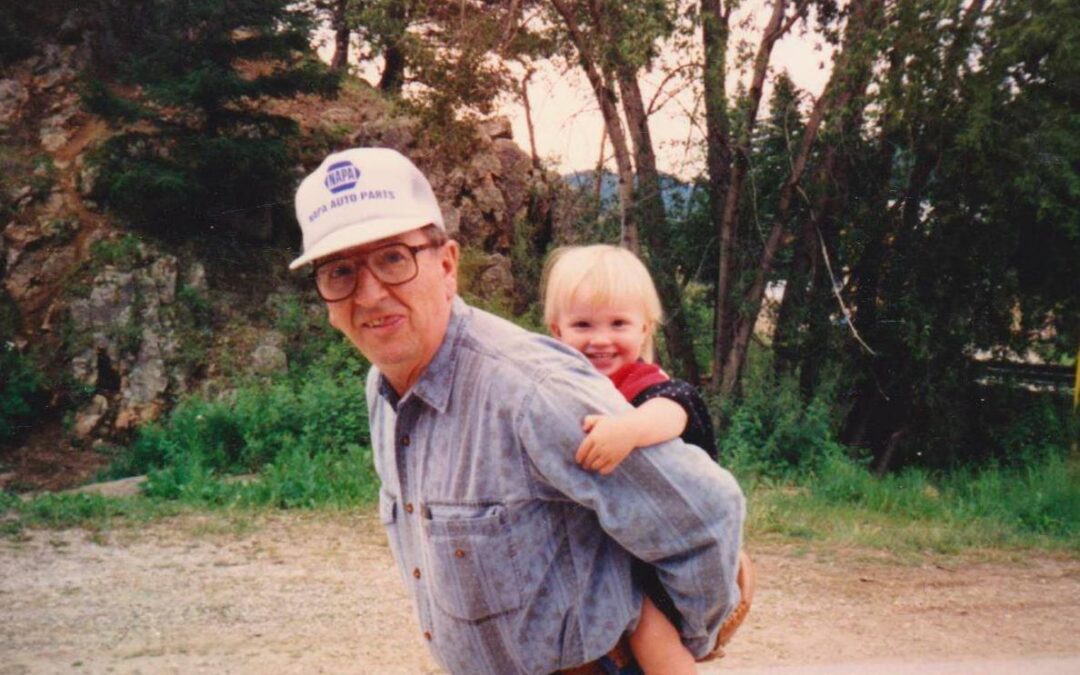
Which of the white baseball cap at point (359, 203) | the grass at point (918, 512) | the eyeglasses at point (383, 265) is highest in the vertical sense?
→ the white baseball cap at point (359, 203)

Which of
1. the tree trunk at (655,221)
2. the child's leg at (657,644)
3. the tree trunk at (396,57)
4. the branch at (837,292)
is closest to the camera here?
the child's leg at (657,644)

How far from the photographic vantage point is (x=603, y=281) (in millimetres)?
2764

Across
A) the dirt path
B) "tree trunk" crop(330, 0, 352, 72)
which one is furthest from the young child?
"tree trunk" crop(330, 0, 352, 72)

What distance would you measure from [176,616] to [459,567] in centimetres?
439

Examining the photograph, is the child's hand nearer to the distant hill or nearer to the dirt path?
the dirt path

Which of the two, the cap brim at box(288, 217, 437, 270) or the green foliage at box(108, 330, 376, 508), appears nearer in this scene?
the cap brim at box(288, 217, 437, 270)

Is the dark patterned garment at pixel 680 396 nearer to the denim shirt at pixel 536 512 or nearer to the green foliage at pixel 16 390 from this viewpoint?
the denim shirt at pixel 536 512

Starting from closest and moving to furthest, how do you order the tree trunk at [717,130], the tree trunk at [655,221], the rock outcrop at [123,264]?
the tree trunk at [717,130] → the tree trunk at [655,221] → the rock outcrop at [123,264]

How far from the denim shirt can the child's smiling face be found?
0.84m

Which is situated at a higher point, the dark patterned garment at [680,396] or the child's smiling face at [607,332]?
the child's smiling face at [607,332]

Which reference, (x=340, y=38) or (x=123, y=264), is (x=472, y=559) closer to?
(x=123, y=264)

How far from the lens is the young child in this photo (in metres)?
1.73

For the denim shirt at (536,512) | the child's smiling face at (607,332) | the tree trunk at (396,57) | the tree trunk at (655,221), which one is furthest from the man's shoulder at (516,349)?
the tree trunk at (655,221)

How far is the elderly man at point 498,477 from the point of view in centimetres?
177
